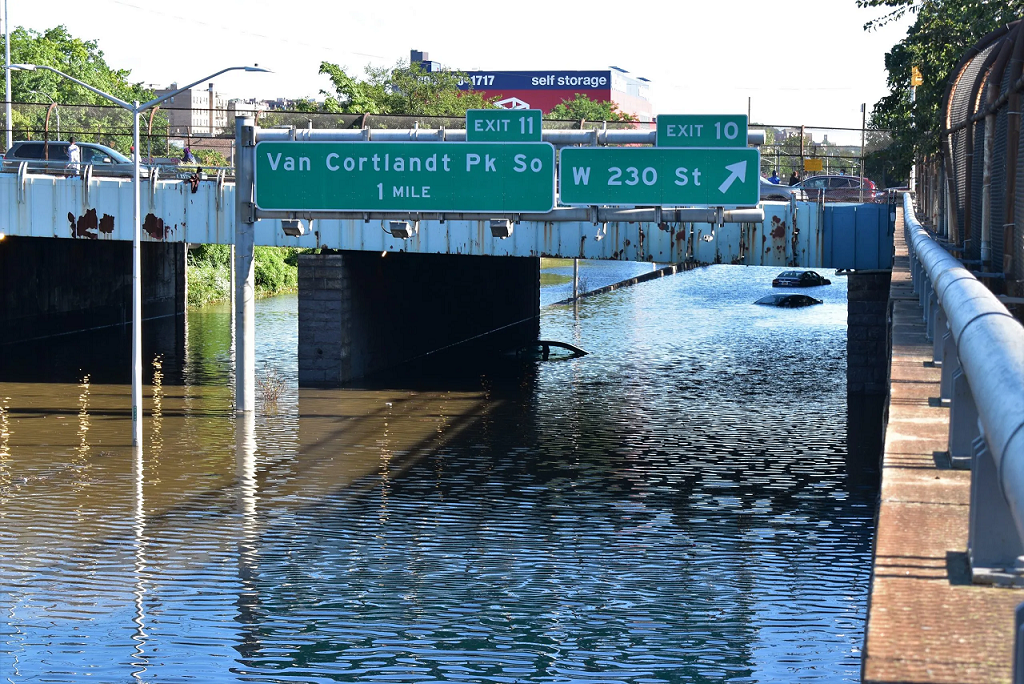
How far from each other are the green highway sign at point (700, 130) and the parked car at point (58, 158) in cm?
1388

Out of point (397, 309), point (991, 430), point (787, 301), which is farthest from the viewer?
point (787, 301)

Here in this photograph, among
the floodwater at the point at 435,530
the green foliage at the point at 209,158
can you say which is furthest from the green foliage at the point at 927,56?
the green foliage at the point at 209,158

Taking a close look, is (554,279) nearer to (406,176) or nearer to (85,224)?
(85,224)

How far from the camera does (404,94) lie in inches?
2906

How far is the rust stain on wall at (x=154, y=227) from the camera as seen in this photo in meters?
31.5

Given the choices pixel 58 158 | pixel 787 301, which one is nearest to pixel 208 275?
pixel 58 158

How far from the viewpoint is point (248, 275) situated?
25.2 meters

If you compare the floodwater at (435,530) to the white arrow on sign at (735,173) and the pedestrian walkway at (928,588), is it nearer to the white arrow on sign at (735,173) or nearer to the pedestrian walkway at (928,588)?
the white arrow on sign at (735,173)

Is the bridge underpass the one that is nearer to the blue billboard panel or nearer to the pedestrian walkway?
the pedestrian walkway

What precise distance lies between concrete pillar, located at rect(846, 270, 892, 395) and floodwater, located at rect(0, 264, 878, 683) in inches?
36.6

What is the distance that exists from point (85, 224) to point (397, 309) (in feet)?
30.1

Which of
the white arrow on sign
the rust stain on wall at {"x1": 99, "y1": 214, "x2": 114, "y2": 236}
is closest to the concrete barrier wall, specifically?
the rust stain on wall at {"x1": 99, "y1": 214, "x2": 114, "y2": 236}

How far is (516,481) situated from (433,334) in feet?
63.8

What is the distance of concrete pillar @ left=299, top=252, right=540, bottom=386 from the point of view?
31.4 m
